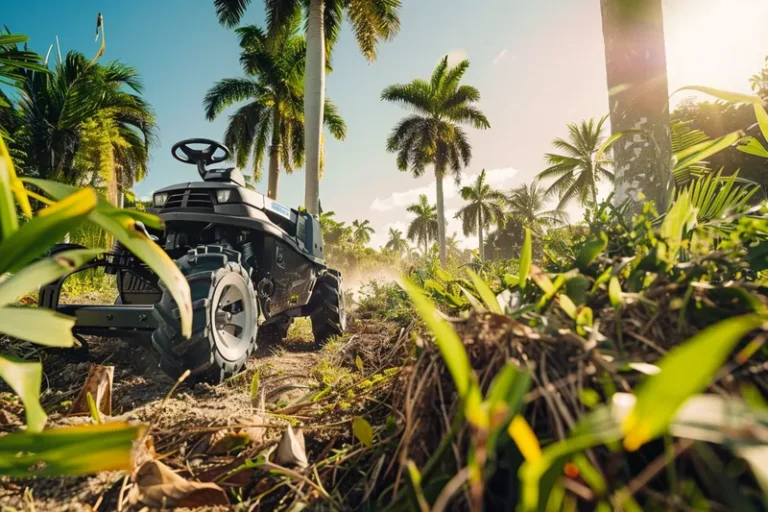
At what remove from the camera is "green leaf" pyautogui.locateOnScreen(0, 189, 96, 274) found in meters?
0.56

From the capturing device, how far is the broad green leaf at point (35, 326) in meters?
0.55

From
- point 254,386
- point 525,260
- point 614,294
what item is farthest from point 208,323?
point 614,294

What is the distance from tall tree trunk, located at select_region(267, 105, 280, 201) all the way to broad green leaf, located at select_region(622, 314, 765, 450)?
1857cm

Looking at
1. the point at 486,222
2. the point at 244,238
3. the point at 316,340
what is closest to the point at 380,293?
the point at 316,340

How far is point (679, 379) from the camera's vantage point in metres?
0.27

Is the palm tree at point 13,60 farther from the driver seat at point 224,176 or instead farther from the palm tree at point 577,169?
the palm tree at point 577,169

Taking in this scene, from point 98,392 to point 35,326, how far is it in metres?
0.88

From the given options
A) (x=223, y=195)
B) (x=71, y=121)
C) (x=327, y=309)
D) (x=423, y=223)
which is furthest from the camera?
(x=423, y=223)

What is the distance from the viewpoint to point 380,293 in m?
8.26

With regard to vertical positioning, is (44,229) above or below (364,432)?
above

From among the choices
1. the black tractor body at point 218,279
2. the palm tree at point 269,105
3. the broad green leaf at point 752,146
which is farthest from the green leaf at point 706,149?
the palm tree at point 269,105

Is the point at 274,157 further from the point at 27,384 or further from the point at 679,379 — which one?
the point at 679,379

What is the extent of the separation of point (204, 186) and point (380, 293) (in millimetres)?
5720

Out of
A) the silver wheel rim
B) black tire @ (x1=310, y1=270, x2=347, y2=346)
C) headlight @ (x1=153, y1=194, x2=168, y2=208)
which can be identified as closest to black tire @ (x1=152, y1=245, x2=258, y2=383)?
the silver wheel rim
